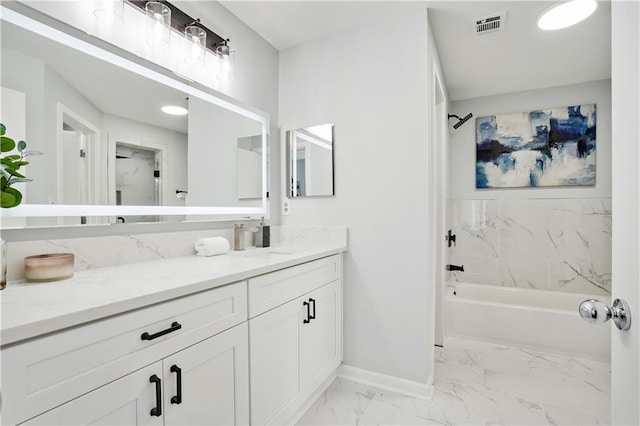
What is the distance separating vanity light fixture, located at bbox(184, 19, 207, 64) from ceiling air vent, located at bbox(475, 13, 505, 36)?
1768mm

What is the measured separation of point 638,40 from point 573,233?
3.15m

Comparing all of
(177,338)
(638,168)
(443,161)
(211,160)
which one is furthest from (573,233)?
(177,338)

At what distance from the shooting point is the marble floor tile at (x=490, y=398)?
1728 millimetres

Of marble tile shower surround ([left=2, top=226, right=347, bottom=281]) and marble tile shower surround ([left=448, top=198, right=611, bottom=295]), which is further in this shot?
marble tile shower surround ([left=448, top=198, right=611, bottom=295])

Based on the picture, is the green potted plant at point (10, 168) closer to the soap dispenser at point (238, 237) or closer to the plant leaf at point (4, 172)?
the plant leaf at point (4, 172)

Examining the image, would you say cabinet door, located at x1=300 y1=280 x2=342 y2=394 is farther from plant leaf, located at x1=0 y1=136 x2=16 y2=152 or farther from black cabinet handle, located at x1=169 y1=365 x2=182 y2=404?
plant leaf, located at x1=0 y1=136 x2=16 y2=152

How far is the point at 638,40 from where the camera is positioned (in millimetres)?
624

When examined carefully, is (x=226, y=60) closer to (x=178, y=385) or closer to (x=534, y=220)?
(x=178, y=385)

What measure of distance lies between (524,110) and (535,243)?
4.62 feet

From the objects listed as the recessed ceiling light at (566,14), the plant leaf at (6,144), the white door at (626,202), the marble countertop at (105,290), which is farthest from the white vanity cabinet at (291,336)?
the recessed ceiling light at (566,14)

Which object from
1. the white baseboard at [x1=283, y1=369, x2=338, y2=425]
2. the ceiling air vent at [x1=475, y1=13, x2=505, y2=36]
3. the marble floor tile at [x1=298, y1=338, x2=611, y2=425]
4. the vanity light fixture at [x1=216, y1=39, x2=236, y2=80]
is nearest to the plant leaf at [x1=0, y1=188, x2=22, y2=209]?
the vanity light fixture at [x1=216, y1=39, x2=236, y2=80]

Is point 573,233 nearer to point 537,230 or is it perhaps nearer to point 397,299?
point 537,230

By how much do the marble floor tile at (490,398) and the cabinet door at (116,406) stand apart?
1.06 meters

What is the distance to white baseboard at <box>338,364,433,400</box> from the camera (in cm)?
193
